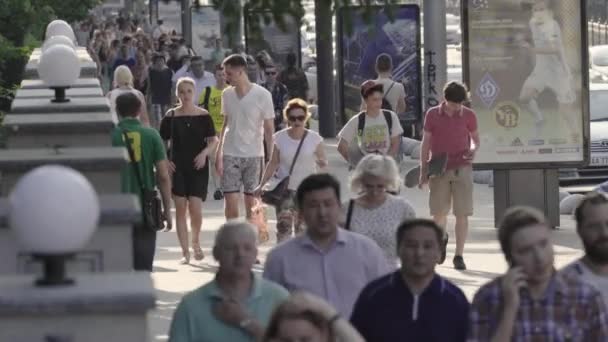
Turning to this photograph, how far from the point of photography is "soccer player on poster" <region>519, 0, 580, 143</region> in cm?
1736

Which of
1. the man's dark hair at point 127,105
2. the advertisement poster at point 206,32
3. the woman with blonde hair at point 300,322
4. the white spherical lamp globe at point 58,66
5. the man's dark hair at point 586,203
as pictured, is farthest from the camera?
the advertisement poster at point 206,32

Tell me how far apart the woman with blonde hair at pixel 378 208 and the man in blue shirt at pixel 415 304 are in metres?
2.10

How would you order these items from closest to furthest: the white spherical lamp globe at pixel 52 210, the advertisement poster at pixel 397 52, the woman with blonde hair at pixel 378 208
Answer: the white spherical lamp globe at pixel 52 210 < the woman with blonde hair at pixel 378 208 < the advertisement poster at pixel 397 52

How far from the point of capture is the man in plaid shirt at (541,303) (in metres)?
6.54

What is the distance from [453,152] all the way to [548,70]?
126 inches

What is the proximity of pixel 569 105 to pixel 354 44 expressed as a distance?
26.1 feet

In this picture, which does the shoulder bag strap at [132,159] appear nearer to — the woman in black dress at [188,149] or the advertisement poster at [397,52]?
the woman in black dress at [188,149]

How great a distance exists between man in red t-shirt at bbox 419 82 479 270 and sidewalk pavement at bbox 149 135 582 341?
37 cm

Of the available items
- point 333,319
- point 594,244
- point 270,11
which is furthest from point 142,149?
point 333,319

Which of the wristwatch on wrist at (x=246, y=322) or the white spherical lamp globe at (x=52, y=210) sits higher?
the white spherical lamp globe at (x=52, y=210)

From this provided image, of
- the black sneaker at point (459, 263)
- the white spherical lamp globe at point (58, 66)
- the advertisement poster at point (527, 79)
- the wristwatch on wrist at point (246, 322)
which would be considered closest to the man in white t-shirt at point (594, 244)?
the wristwatch on wrist at point (246, 322)

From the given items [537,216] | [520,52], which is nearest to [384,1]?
[537,216]

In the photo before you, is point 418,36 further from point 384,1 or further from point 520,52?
point 384,1

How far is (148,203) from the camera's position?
12398 millimetres
